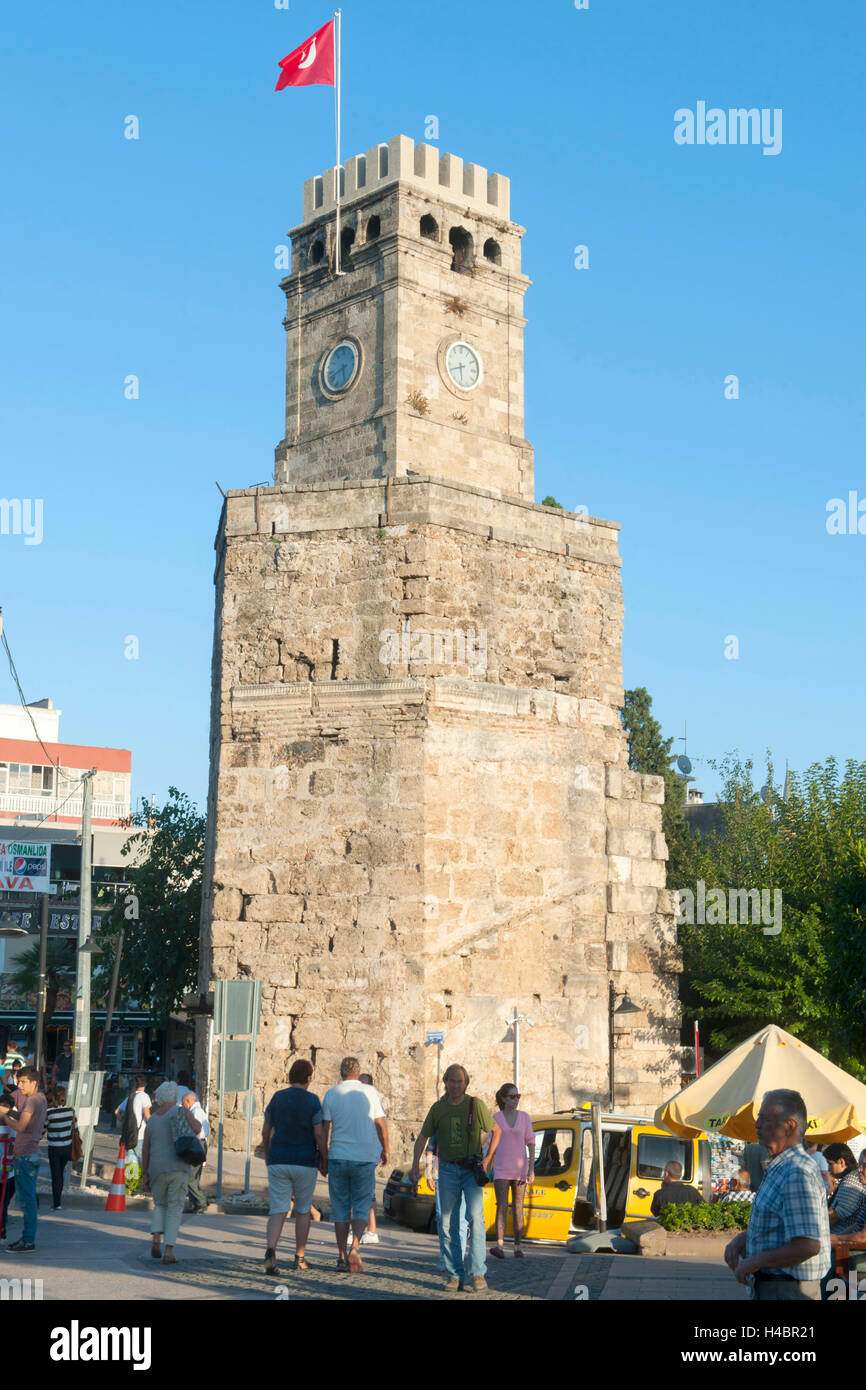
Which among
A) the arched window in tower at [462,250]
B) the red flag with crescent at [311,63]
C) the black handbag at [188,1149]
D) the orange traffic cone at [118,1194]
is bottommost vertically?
the orange traffic cone at [118,1194]

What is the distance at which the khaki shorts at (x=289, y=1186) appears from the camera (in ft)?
31.9

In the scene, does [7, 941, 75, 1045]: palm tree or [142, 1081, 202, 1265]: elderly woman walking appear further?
[7, 941, 75, 1045]: palm tree

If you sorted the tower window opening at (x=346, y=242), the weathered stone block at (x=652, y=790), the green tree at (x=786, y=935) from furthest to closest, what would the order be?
the tower window opening at (x=346, y=242) < the green tree at (x=786, y=935) < the weathered stone block at (x=652, y=790)

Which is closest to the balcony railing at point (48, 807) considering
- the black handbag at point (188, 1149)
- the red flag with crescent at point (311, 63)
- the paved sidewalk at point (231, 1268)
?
the red flag with crescent at point (311, 63)

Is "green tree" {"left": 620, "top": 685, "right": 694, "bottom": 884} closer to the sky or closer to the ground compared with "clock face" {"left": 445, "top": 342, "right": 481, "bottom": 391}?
closer to the ground

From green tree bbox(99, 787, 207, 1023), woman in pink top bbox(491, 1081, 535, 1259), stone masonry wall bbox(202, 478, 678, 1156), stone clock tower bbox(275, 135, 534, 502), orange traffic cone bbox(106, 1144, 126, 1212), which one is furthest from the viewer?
green tree bbox(99, 787, 207, 1023)

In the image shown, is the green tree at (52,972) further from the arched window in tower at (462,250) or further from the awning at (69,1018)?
the arched window in tower at (462,250)

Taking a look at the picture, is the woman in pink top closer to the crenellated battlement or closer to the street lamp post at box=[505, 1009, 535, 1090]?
the street lamp post at box=[505, 1009, 535, 1090]

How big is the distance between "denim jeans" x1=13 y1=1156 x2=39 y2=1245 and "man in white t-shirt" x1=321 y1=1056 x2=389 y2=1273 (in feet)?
8.24

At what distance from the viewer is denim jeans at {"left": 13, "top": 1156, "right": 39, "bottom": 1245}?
10.7 metres

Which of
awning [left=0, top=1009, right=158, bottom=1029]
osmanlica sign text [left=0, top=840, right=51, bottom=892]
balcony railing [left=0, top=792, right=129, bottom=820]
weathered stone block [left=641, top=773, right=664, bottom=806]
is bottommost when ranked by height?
awning [left=0, top=1009, right=158, bottom=1029]

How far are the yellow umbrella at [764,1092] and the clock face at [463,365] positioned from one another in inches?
794

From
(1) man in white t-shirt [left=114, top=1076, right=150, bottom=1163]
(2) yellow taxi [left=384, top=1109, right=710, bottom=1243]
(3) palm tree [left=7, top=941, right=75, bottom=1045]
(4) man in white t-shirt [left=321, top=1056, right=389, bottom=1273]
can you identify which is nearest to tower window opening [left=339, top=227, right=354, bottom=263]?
(1) man in white t-shirt [left=114, top=1076, right=150, bottom=1163]

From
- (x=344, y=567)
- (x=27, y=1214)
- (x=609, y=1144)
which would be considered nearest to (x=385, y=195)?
(x=344, y=567)
